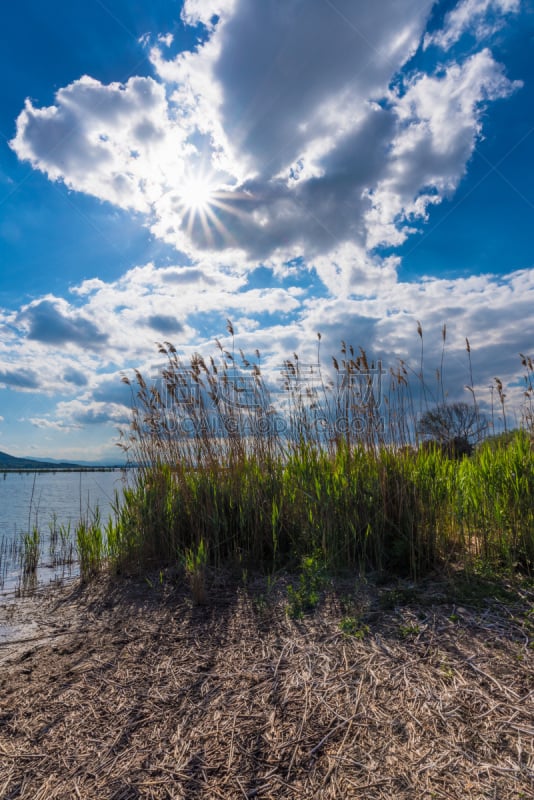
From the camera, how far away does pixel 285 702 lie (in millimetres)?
2049

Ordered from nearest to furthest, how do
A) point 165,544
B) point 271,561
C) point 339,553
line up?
point 339,553 < point 271,561 < point 165,544

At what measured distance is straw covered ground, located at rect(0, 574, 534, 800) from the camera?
1.63 m

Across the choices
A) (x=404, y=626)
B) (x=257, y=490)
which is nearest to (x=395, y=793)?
(x=404, y=626)

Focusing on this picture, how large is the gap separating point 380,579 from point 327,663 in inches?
48.5

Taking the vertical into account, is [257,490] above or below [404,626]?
above


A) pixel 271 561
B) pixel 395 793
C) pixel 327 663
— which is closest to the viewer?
pixel 395 793

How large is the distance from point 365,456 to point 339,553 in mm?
1001

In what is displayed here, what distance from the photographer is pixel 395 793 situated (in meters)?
1.52

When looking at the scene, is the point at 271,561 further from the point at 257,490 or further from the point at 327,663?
the point at 327,663

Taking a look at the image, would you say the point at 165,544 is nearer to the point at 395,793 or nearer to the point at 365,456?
the point at 365,456

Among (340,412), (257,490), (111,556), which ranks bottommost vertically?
(111,556)

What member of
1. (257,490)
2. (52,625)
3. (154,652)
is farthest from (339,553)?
(52,625)

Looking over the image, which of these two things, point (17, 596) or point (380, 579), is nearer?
point (380, 579)

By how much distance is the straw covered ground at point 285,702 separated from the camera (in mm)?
1627
